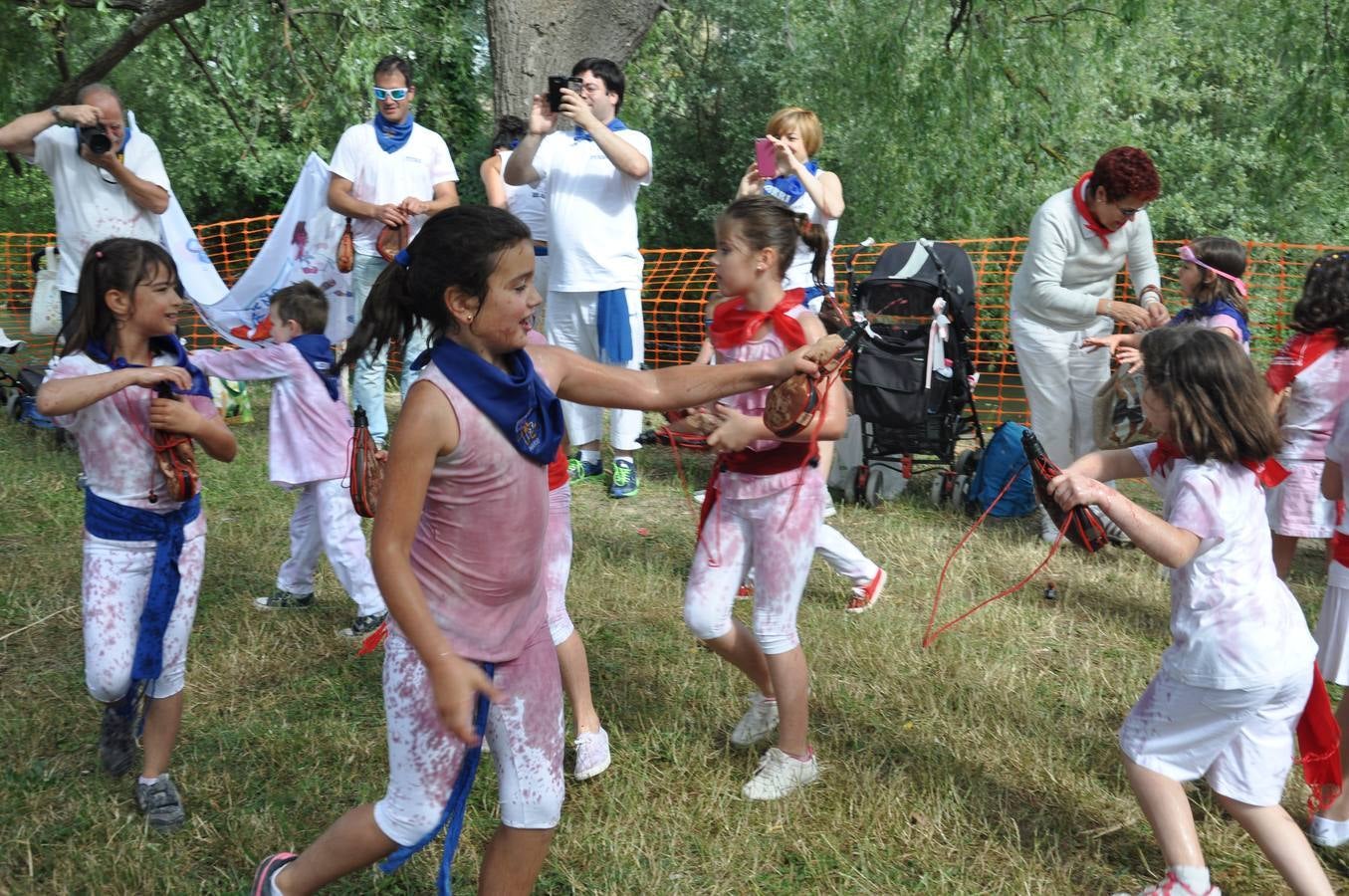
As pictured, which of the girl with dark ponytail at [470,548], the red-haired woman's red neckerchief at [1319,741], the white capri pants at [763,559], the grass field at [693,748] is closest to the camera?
the girl with dark ponytail at [470,548]

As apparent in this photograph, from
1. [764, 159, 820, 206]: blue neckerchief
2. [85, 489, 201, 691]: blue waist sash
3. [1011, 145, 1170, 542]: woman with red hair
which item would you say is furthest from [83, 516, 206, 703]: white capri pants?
[1011, 145, 1170, 542]: woman with red hair

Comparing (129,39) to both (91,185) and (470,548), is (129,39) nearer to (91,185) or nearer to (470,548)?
(91,185)

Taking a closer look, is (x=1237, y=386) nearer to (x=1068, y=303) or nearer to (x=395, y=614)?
(x=395, y=614)

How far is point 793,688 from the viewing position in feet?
11.8

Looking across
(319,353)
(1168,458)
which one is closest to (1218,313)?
(1168,458)

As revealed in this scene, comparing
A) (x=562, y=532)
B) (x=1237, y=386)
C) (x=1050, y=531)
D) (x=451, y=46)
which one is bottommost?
(x=1050, y=531)

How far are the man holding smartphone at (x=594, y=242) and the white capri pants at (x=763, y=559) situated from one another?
317 centimetres

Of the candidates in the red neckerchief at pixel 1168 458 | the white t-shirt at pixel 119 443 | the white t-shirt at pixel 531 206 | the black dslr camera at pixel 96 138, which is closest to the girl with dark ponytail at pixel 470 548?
the white t-shirt at pixel 119 443

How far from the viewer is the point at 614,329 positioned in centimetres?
698

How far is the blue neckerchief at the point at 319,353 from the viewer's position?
15.9 ft

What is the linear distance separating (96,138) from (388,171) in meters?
1.93

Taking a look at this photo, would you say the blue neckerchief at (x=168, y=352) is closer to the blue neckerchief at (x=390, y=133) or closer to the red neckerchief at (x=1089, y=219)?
the blue neckerchief at (x=390, y=133)

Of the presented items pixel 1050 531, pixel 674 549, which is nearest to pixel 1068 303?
pixel 1050 531

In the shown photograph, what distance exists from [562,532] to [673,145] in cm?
1544
